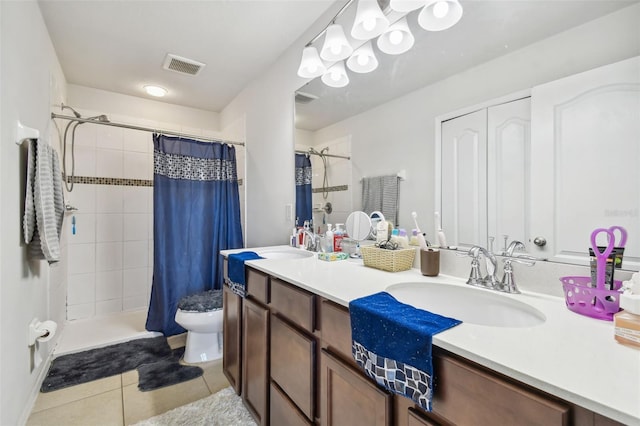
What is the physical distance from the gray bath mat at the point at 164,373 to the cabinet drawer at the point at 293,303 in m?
1.13

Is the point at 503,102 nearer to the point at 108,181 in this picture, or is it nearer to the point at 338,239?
the point at 338,239

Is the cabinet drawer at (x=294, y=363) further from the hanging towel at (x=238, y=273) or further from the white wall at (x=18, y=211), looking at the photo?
the white wall at (x=18, y=211)

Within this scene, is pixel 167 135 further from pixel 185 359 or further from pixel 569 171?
pixel 569 171

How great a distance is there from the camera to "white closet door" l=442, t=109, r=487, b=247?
112 cm

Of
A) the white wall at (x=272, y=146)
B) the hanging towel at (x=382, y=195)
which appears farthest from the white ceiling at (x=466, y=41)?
the white wall at (x=272, y=146)

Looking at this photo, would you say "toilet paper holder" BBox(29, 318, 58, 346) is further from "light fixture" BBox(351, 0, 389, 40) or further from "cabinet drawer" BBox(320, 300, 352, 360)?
"light fixture" BBox(351, 0, 389, 40)

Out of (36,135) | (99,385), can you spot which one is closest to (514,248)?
(36,135)

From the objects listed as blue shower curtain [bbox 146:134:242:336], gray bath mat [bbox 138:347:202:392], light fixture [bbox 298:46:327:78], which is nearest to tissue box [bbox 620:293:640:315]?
light fixture [bbox 298:46:327:78]

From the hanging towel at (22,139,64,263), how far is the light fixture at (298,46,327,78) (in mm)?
1470

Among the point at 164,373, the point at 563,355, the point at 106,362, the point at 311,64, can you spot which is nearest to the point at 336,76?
the point at 311,64

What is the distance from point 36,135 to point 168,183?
1.09 meters

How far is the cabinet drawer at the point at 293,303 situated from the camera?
1062 mm

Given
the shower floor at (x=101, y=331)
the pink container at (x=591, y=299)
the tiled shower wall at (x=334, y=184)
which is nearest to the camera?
the pink container at (x=591, y=299)

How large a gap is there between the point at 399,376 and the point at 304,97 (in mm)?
1835
